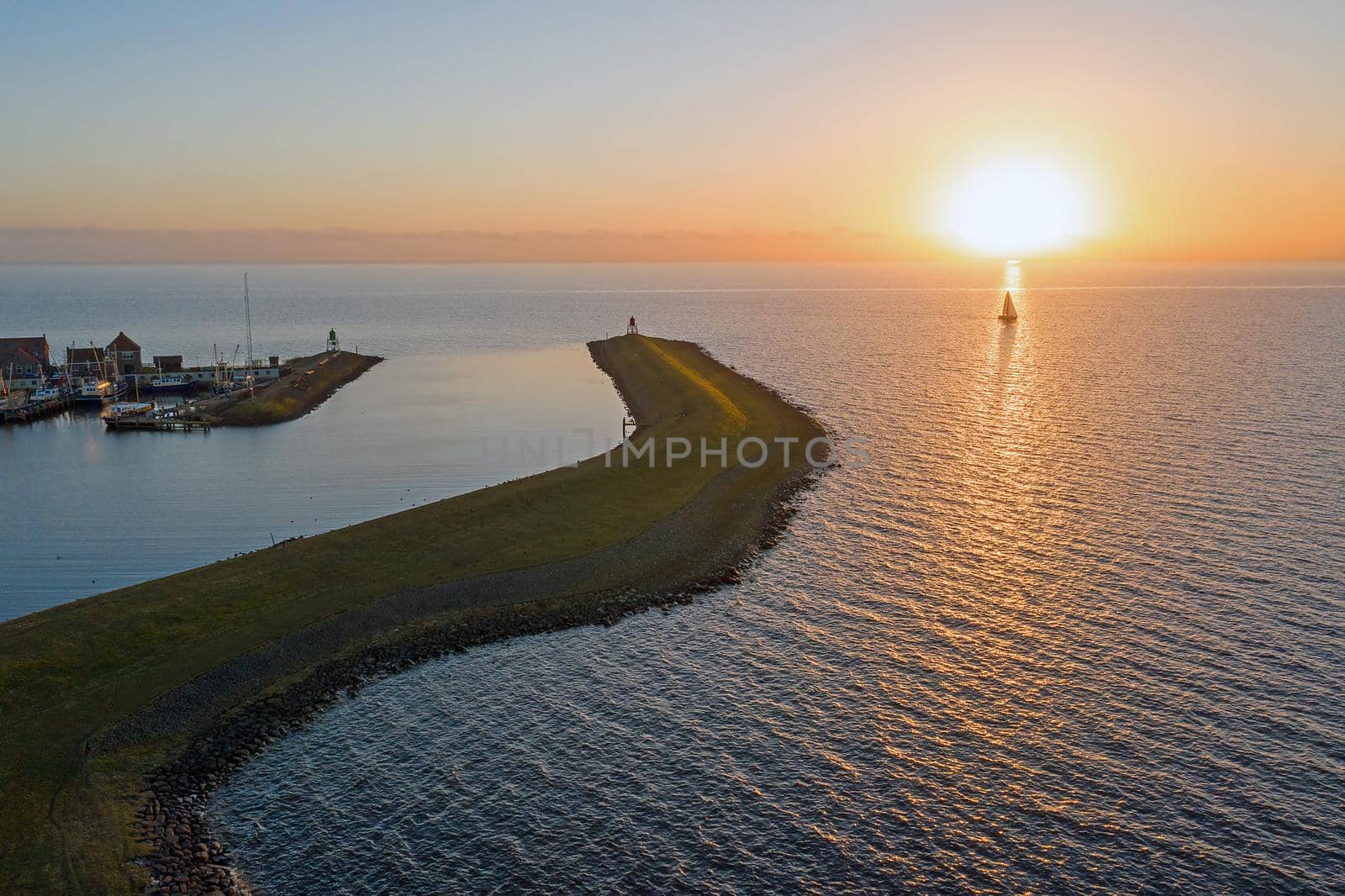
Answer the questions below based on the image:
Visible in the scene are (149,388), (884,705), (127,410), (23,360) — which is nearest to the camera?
(884,705)

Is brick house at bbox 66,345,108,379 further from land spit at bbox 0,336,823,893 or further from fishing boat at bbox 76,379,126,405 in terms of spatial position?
land spit at bbox 0,336,823,893

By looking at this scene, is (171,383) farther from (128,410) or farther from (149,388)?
(128,410)

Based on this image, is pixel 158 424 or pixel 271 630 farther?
pixel 158 424

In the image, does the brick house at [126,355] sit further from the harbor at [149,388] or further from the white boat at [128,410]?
the white boat at [128,410]

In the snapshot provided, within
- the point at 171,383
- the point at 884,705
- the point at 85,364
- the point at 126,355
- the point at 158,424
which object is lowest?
the point at 884,705

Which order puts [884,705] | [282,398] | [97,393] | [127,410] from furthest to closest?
[97,393] → [282,398] → [127,410] → [884,705]

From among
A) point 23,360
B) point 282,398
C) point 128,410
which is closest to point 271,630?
point 282,398

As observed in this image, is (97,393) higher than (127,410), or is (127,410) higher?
(97,393)
